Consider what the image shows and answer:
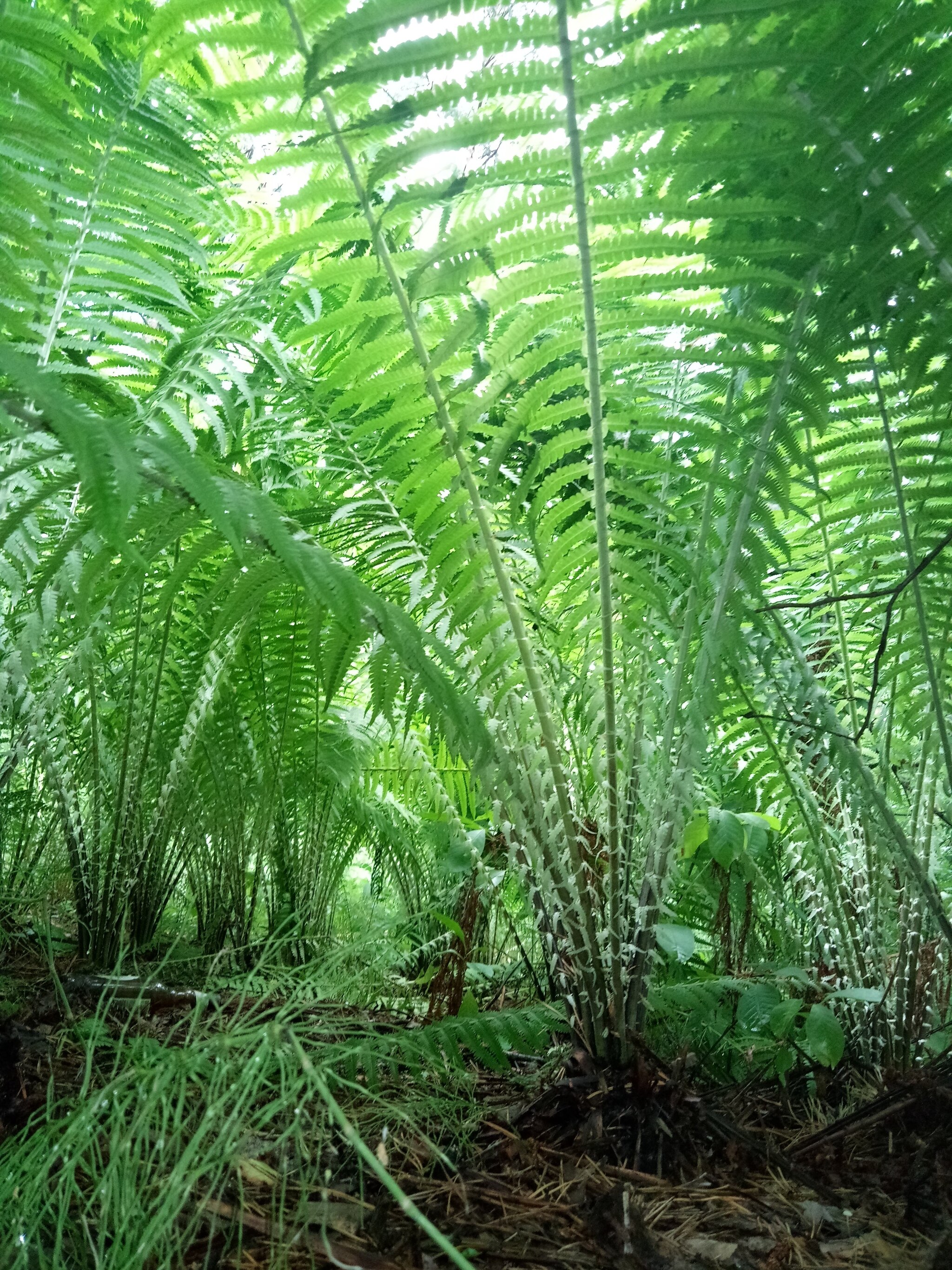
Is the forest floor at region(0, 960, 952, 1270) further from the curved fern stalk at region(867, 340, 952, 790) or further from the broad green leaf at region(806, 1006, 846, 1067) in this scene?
the curved fern stalk at region(867, 340, 952, 790)

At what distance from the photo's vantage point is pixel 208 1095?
776 mm

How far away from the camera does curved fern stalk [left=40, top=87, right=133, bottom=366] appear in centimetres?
143

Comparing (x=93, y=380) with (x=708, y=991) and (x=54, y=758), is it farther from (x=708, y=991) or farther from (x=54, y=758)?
(x=708, y=991)

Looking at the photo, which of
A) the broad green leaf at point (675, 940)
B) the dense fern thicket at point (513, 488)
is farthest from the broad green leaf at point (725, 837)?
the broad green leaf at point (675, 940)

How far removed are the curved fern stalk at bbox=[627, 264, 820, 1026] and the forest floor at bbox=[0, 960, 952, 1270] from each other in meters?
0.14

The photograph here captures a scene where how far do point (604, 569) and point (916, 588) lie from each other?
0.45 metres

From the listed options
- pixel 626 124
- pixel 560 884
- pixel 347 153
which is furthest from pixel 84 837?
pixel 626 124

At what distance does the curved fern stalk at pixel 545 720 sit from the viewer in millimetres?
1139

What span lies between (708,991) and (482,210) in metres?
1.12

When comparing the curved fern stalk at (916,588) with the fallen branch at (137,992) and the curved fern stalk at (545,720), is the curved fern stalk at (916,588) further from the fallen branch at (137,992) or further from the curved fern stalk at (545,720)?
Result: the fallen branch at (137,992)

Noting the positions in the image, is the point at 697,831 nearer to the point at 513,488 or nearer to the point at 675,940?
the point at 675,940

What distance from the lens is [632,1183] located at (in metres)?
0.95

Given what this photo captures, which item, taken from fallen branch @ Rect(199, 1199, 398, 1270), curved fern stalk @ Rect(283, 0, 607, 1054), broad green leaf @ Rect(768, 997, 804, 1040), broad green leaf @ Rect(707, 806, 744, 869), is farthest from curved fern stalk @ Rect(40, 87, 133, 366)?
broad green leaf @ Rect(768, 997, 804, 1040)

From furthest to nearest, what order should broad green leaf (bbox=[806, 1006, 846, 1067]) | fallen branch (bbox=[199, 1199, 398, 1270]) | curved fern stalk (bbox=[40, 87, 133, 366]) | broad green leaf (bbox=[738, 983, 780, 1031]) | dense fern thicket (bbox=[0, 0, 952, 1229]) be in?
1. curved fern stalk (bbox=[40, 87, 133, 366])
2. broad green leaf (bbox=[738, 983, 780, 1031])
3. broad green leaf (bbox=[806, 1006, 846, 1067])
4. dense fern thicket (bbox=[0, 0, 952, 1229])
5. fallen branch (bbox=[199, 1199, 398, 1270])
